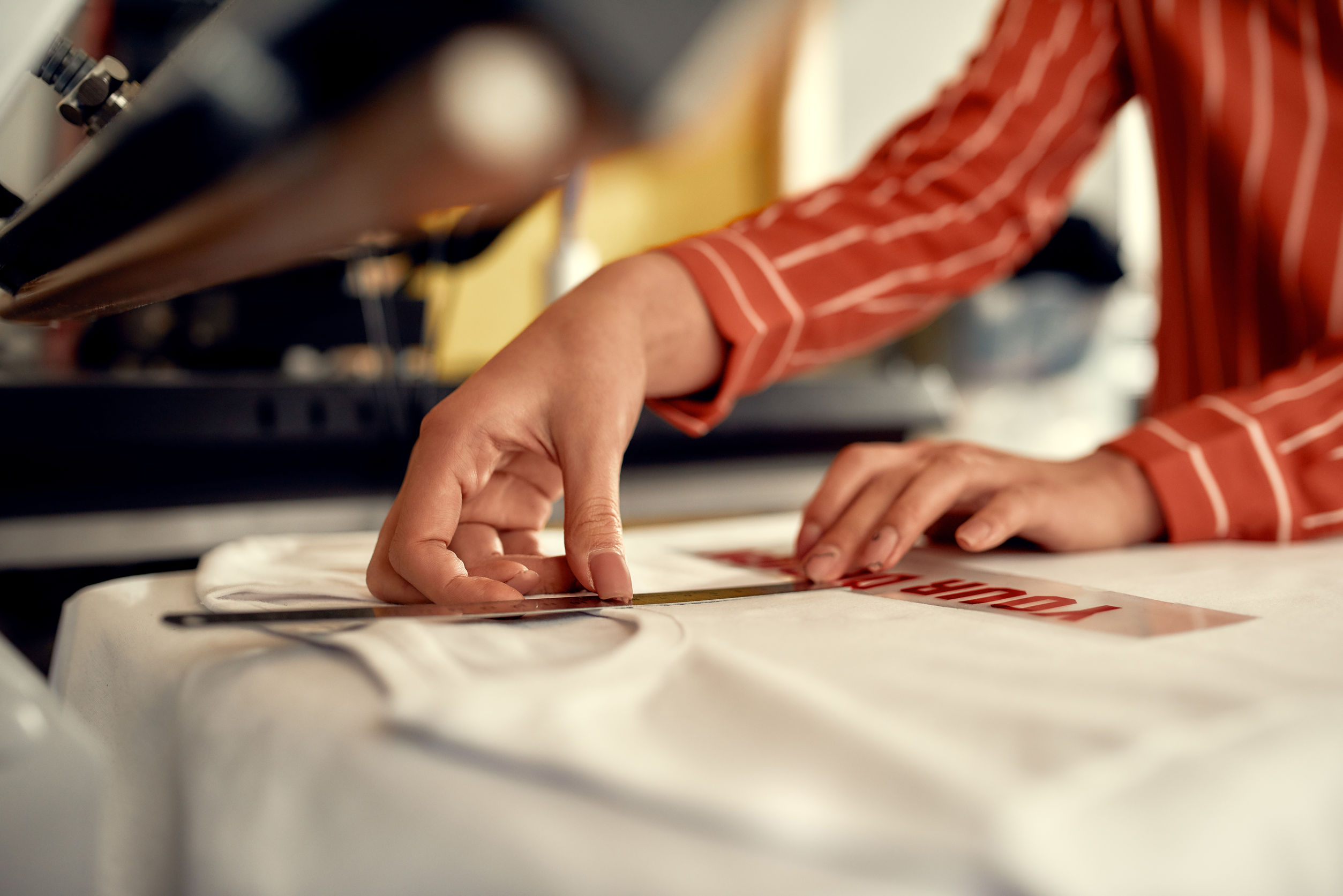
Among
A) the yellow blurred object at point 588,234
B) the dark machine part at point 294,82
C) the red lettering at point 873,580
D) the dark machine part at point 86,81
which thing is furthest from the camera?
the yellow blurred object at point 588,234

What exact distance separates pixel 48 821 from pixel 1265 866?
24 cm

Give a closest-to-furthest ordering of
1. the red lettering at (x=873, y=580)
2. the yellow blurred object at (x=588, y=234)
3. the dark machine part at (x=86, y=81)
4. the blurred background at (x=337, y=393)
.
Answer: the dark machine part at (x=86, y=81) → the red lettering at (x=873, y=580) → the blurred background at (x=337, y=393) → the yellow blurred object at (x=588, y=234)

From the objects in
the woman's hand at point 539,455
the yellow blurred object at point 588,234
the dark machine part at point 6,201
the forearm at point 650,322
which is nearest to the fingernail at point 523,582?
the woman's hand at point 539,455

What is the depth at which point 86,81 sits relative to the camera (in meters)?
0.25

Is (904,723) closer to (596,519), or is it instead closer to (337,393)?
(596,519)

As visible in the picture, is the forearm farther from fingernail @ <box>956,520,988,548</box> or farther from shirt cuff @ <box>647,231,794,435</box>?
fingernail @ <box>956,520,988,548</box>

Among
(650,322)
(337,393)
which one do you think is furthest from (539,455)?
(337,393)

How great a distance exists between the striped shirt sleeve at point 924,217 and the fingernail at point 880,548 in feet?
0.48

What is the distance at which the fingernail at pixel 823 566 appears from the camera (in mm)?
358

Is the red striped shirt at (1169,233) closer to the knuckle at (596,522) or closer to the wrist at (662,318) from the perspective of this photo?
the wrist at (662,318)

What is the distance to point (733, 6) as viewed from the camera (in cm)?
10

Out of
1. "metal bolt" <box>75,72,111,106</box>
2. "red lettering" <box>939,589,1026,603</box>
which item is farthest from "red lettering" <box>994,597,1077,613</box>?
"metal bolt" <box>75,72,111,106</box>

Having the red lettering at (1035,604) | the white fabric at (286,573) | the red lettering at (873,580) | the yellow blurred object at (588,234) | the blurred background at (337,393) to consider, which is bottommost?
the red lettering at (1035,604)

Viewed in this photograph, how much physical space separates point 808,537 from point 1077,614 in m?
0.15
